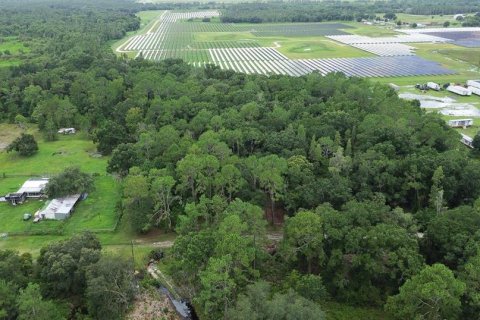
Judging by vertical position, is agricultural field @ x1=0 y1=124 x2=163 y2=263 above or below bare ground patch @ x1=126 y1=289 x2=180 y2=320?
above

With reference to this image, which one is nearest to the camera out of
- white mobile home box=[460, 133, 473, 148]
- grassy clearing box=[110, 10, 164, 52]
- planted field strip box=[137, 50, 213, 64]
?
white mobile home box=[460, 133, 473, 148]

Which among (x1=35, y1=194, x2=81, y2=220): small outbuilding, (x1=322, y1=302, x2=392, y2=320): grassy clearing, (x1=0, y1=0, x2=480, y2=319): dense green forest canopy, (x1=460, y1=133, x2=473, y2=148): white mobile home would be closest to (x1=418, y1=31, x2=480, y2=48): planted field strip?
(x1=460, y1=133, x2=473, y2=148): white mobile home

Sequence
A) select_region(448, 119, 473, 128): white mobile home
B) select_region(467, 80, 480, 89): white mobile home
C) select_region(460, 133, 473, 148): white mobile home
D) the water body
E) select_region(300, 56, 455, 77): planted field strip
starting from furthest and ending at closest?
1. select_region(300, 56, 455, 77): planted field strip
2. select_region(467, 80, 480, 89): white mobile home
3. the water body
4. select_region(448, 119, 473, 128): white mobile home
5. select_region(460, 133, 473, 148): white mobile home

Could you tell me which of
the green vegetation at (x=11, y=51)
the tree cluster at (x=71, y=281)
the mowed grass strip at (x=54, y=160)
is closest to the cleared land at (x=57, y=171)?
the mowed grass strip at (x=54, y=160)

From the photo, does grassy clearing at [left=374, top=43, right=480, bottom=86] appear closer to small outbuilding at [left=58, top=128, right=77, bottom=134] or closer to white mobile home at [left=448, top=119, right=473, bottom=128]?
white mobile home at [left=448, top=119, right=473, bottom=128]

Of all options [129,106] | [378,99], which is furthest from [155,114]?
[378,99]

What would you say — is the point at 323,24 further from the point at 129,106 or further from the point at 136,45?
the point at 129,106

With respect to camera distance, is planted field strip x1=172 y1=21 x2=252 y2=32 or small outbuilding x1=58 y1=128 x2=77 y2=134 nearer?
small outbuilding x1=58 y1=128 x2=77 y2=134

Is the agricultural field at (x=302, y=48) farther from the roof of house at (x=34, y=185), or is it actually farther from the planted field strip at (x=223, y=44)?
the roof of house at (x=34, y=185)
